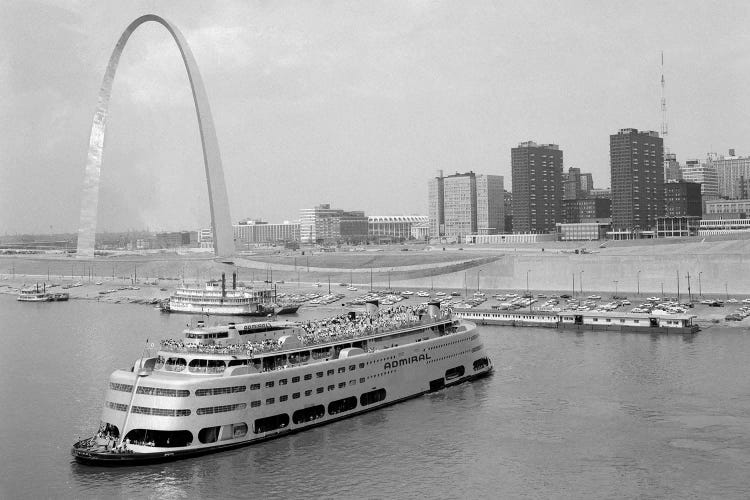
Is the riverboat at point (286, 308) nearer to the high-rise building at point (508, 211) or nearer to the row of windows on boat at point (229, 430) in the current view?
the row of windows on boat at point (229, 430)

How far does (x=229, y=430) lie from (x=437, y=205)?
424 feet

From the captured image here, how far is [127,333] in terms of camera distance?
1625 inches

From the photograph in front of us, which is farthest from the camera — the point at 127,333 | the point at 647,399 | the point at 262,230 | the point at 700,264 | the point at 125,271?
the point at 262,230

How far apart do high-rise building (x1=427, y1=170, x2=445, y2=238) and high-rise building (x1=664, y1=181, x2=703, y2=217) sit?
140 ft

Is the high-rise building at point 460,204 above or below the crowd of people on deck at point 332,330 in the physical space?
above

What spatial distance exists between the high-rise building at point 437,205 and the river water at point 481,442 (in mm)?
115356

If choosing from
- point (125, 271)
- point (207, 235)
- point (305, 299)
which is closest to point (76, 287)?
point (125, 271)

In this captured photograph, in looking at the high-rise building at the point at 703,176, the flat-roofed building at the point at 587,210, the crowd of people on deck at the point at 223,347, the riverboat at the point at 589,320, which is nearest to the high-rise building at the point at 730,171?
the high-rise building at the point at 703,176

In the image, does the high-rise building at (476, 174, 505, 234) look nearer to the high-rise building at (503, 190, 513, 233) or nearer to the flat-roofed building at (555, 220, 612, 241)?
the high-rise building at (503, 190, 513, 233)

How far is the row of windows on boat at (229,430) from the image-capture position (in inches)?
762

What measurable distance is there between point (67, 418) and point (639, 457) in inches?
607

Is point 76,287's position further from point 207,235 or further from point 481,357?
point 481,357

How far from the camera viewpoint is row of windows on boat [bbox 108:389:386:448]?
63.5ft

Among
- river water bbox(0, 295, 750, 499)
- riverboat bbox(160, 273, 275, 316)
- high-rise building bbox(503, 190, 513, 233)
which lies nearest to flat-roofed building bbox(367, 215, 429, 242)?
high-rise building bbox(503, 190, 513, 233)
